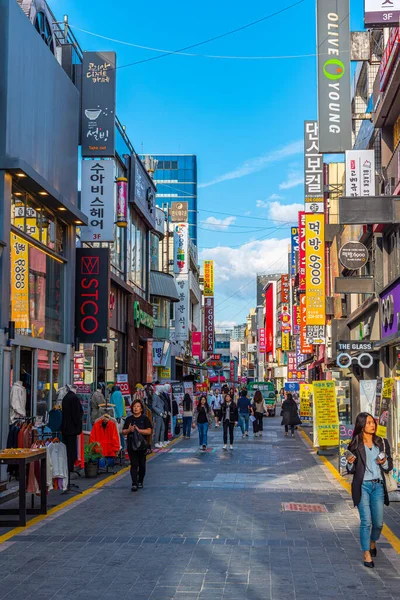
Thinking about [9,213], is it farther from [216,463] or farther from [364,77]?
[364,77]

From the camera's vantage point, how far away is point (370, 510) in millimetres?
8430

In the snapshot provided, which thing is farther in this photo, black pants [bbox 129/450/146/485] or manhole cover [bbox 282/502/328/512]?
black pants [bbox 129/450/146/485]

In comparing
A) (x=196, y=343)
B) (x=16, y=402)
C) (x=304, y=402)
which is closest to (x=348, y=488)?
(x=16, y=402)

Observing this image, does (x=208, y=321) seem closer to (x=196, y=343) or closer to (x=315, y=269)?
(x=196, y=343)

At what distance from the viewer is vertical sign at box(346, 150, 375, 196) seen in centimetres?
2208

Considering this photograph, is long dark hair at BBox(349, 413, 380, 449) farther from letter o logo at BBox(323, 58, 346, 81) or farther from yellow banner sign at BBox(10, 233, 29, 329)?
letter o logo at BBox(323, 58, 346, 81)

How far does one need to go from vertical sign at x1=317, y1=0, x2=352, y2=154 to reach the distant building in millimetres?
116772

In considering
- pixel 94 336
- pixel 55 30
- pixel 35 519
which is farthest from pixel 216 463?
pixel 55 30

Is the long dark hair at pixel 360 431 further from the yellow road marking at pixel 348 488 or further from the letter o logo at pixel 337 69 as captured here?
the letter o logo at pixel 337 69

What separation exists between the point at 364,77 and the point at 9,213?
718 inches

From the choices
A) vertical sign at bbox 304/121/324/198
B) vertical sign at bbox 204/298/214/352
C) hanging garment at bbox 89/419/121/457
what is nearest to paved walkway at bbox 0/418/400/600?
hanging garment at bbox 89/419/121/457

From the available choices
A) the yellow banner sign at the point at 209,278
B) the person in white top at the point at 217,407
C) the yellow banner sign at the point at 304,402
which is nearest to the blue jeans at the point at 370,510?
the yellow banner sign at the point at 304,402

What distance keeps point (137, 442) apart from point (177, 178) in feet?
414

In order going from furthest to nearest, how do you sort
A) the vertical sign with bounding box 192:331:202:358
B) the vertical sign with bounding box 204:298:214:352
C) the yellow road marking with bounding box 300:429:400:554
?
1. the vertical sign with bounding box 204:298:214:352
2. the vertical sign with bounding box 192:331:202:358
3. the yellow road marking with bounding box 300:429:400:554
